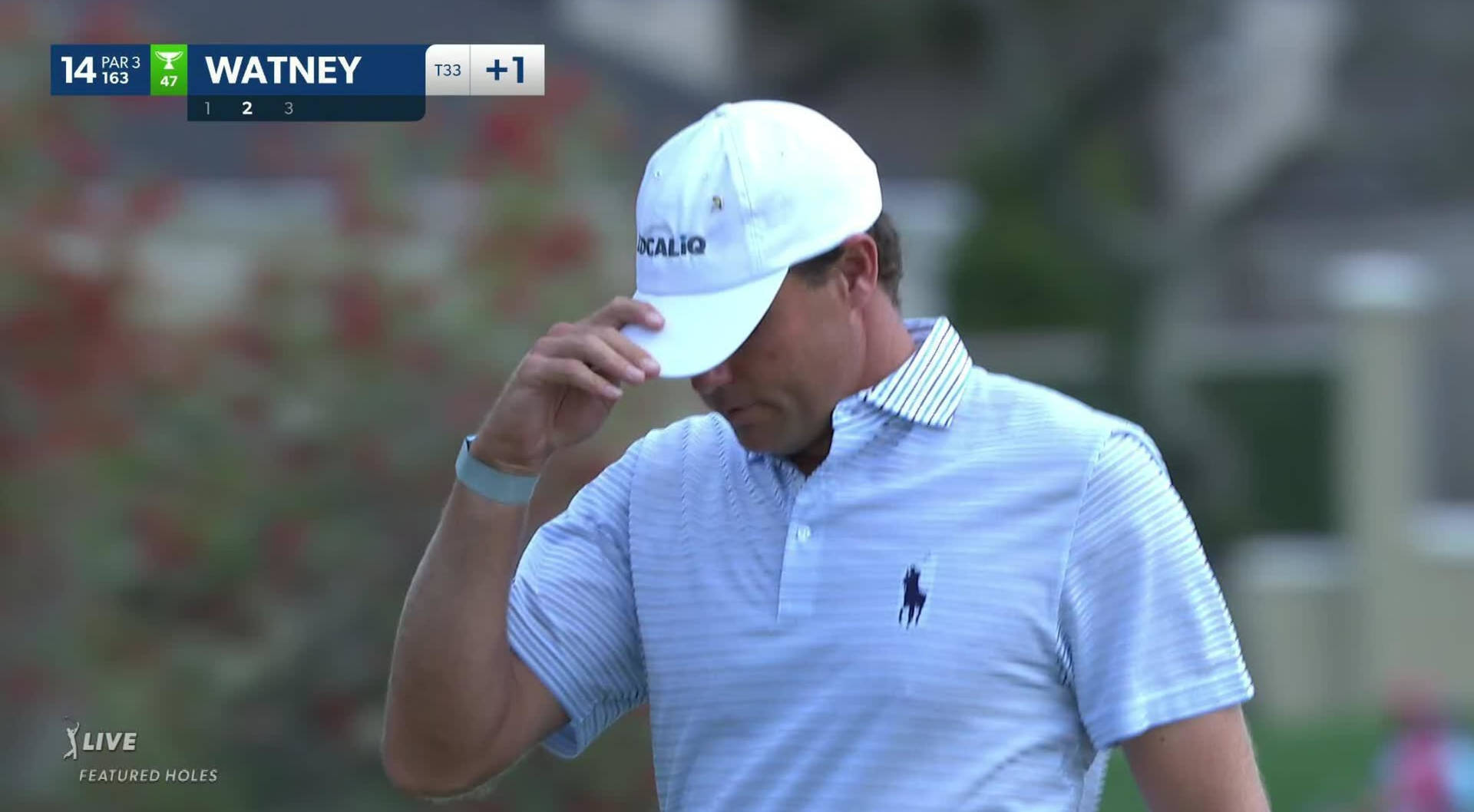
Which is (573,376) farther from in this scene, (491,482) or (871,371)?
(871,371)

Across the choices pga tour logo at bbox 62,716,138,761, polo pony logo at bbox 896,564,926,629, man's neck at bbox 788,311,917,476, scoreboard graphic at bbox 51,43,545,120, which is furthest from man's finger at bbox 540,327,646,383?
pga tour logo at bbox 62,716,138,761

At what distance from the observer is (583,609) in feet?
7.94

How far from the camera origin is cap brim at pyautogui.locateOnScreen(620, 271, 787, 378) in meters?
2.21

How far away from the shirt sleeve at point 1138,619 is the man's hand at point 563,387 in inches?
19.2

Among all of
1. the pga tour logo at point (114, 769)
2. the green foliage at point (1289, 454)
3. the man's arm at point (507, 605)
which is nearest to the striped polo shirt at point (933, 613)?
the man's arm at point (507, 605)

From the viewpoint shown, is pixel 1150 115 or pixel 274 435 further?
pixel 1150 115

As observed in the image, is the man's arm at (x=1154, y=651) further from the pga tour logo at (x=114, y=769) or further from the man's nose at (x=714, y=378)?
the pga tour logo at (x=114, y=769)

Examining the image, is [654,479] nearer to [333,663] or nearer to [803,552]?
[803,552]

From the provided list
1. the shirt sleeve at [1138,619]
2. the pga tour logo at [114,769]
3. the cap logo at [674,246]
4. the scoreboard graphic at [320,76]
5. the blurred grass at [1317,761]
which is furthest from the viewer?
the blurred grass at [1317,761]

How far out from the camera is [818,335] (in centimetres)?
230

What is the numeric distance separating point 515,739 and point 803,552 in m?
0.42

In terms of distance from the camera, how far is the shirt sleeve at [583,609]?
242 cm

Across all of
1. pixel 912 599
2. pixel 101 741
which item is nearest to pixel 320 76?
pixel 101 741

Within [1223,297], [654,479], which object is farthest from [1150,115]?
[654,479]
